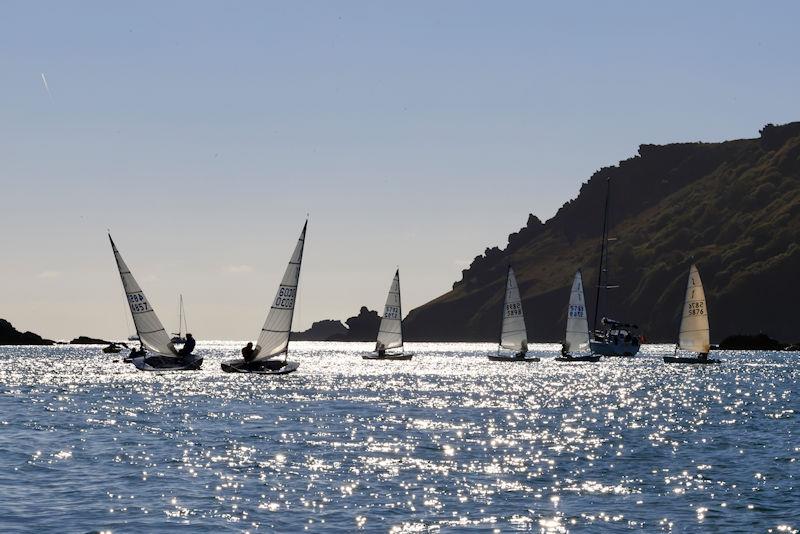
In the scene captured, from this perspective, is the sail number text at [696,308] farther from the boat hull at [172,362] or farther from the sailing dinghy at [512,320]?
the boat hull at [172,362]

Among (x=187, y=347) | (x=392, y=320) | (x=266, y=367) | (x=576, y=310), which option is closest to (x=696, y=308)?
(x=576, y=310)

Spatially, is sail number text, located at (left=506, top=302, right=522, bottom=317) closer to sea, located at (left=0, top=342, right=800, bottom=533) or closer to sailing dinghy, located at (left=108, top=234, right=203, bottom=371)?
sailing dinghy, located at (left=108, top=234, right=203, bottom=371)

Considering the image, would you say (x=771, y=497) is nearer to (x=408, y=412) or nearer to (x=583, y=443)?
(x=583, y=443)

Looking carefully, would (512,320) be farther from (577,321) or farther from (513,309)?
(577,321)

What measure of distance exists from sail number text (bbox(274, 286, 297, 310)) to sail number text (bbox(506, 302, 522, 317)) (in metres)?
54.9

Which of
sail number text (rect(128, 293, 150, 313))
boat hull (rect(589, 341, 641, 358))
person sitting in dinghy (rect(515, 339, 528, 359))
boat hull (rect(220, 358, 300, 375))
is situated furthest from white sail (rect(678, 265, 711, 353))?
sail number text (rect(128, 293, 150, 313))

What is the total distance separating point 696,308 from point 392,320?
39.5 m

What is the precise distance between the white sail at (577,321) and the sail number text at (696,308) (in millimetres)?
13557

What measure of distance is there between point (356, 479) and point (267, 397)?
1649 inches

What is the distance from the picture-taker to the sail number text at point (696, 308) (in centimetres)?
13626

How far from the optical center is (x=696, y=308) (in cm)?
13688

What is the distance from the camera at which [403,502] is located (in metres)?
30.7

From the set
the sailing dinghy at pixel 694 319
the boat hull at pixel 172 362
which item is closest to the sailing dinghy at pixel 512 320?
the sailing dinghy at pixel 694 319

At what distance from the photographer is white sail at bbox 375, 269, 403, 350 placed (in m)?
144
